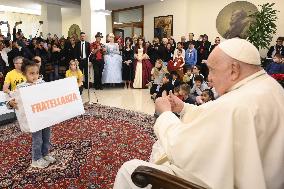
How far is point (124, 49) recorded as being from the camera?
11375mm

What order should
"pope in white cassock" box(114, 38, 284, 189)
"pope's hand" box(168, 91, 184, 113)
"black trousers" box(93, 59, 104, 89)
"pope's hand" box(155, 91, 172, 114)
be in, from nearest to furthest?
"pope in white cassock" box(114, 38, 284, 189) < "pope's hand" box(155, 91, 172, 114) < "pope's hand" box(168, 91, 184, 113) < "black trousers" box(93, 59, 104, 89)

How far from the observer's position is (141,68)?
35.1 ft

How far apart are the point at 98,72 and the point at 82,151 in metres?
6.44

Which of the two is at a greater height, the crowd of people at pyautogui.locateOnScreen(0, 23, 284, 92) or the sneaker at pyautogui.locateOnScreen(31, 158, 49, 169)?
the crowd of people at pyautogui.locateOnScreen(0, 23, 284, 92)

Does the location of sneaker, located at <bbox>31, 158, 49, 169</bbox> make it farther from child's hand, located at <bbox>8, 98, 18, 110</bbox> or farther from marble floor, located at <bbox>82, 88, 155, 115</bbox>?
marble floor, located at <bbox>82, 88, 155, 115</bbox>

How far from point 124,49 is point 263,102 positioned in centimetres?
1004

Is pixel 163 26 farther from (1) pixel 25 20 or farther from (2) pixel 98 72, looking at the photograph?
(1) pixel 25 20

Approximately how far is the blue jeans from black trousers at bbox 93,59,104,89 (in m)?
6.68

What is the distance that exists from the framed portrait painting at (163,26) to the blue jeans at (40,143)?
11793 mm

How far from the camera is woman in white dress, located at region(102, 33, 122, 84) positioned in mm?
10656

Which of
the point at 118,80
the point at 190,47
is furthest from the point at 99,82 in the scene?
the point at 190,47

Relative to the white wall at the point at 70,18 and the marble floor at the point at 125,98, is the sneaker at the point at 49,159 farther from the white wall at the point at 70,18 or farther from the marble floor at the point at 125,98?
the white wall at the point at 70,18

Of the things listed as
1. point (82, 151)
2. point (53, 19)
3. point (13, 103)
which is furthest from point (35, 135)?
point (53, 19)

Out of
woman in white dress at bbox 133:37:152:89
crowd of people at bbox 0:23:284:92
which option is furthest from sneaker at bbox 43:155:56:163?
woman in white dress at bbox 133:37:152:89
